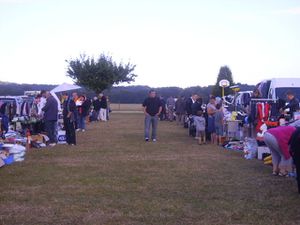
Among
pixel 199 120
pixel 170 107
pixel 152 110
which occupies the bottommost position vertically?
pixel 199 120

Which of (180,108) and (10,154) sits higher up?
(180,108)

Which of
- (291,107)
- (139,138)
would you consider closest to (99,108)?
(139,138)

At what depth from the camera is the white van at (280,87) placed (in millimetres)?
17641

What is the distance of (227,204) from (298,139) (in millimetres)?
1580

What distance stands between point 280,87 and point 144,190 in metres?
10.9

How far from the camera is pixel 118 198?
751 cm

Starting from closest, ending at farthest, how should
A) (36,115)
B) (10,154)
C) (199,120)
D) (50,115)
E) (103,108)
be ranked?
(10,154) → (50,115) → (199,120) → (36,115) → (103,108)

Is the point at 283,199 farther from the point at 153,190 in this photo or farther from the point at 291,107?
the point at 291,107

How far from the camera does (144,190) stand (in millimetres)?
8094

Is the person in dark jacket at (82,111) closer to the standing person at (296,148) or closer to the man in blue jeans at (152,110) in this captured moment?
the man in blue jeans at (152,110)

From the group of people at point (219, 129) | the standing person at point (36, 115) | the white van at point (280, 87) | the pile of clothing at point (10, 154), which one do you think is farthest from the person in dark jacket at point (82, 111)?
the pile of clothing at point (10, 154)

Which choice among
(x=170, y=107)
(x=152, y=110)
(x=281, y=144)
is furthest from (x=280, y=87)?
(x=170, y=107)

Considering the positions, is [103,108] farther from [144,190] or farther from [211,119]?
[144,190]

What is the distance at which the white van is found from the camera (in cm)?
1764
